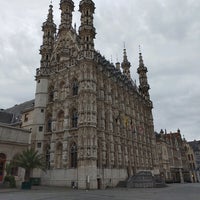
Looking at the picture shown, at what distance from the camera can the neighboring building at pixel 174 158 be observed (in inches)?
2638

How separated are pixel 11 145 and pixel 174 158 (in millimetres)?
59800

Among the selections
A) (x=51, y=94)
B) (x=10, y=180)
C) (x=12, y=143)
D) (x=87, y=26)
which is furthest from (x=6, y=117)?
(x=87, y=26)

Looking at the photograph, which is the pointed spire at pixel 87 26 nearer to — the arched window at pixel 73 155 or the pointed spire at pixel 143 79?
the arched window at pixel 73 155

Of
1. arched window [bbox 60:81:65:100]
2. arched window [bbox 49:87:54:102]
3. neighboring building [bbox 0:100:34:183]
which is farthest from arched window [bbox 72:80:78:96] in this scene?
neighboring building [bbox 0:100:34:183]

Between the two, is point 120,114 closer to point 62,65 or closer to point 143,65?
point 62,65

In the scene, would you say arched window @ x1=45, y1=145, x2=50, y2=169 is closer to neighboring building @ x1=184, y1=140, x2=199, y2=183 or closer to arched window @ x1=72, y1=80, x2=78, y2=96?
arched window @ x1=72, y1=80, x2=78, y2=96

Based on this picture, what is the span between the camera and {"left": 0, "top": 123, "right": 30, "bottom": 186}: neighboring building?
32.5 meters

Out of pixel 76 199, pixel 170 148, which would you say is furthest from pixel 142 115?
pixel 76 199

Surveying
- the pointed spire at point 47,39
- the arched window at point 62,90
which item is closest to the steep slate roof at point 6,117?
the pointed spire at point 47,39

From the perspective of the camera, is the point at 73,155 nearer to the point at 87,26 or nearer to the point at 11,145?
the point at 11,145

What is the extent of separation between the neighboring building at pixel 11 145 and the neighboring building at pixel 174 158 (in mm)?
40879

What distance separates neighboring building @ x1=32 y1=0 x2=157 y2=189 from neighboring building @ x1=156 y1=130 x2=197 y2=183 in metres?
18.8

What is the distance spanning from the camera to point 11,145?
111 feet

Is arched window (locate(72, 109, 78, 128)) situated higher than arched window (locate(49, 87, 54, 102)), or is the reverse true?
arched window (locate(49, 87, 54, 102))
